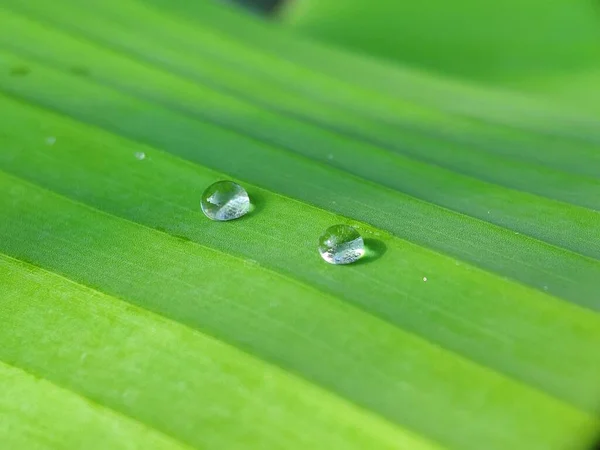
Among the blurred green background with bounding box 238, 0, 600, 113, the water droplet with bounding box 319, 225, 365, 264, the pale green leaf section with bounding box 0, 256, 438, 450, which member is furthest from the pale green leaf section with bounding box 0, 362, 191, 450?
the blurred green background with bounding box 238, 0, 600, 113

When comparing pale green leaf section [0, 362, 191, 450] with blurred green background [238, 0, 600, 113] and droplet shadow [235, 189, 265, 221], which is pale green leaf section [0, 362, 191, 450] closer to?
droplet shadow [235, 189, 265, 221]

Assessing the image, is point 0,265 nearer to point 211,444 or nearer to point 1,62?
point 211,444

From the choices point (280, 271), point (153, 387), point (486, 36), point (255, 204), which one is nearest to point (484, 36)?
point (486, 36)

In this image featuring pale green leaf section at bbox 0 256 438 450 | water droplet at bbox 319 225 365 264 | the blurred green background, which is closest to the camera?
pale green leaf section at bbox 0 256 438 450

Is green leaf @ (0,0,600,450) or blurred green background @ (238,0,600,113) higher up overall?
blurred green background @ (238,0,600,113)

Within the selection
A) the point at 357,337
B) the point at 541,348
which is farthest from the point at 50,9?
the point at 541,348

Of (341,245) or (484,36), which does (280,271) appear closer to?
(341,245)
